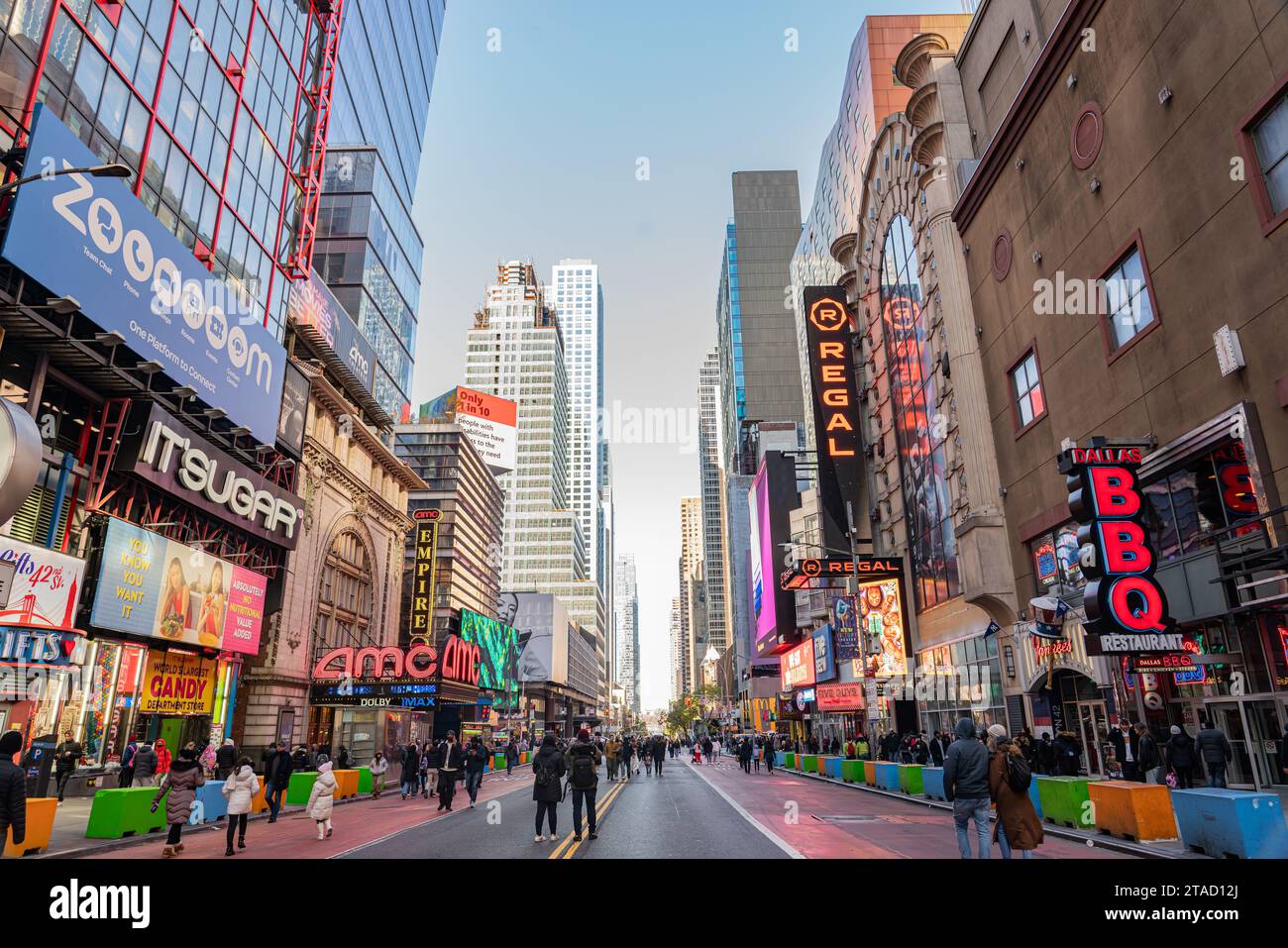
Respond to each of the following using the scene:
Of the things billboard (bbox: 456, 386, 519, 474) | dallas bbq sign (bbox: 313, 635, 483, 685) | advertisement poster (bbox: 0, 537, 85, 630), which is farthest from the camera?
billboard (bbox: 456, 386, 519, 474)

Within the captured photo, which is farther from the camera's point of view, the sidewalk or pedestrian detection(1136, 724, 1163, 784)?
pedestrian detection(1136, 724, 1163, 784)

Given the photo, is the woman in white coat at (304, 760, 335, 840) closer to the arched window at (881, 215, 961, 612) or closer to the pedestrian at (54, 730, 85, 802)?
the pedestrian at (54, 730, 85, 802)

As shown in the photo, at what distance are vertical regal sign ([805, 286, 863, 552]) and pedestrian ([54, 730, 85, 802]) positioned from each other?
36250mm

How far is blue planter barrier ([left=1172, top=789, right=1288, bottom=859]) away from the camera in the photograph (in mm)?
10227

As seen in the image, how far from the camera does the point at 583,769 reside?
47.6ft

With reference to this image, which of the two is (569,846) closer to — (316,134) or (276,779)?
(276,779)

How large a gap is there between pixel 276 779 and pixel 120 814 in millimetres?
5349

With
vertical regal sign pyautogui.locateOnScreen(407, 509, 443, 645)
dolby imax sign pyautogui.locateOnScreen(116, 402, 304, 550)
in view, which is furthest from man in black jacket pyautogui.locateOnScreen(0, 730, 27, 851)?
vertical regal sign pyautogui.locateOnScreen(407, 509, 443, 645)

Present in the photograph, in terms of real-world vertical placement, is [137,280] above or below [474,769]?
above

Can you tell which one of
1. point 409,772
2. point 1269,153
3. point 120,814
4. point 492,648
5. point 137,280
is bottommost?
point 409,772

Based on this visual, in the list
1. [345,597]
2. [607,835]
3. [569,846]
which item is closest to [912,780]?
[607,835]

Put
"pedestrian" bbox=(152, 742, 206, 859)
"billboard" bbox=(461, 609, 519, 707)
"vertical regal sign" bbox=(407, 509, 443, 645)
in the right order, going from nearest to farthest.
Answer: "pedestrian" bbox=(152, 742, 206, 859)
"vertical regal sign" bbox=(407, 509, 443, 645)
"billboard" bbox=(461, 609, 519, 707)

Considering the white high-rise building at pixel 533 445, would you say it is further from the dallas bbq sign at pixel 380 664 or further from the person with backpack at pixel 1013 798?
the person with backpack at pixel 1013 798

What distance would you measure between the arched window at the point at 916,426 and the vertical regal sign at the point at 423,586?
32.7 metres
